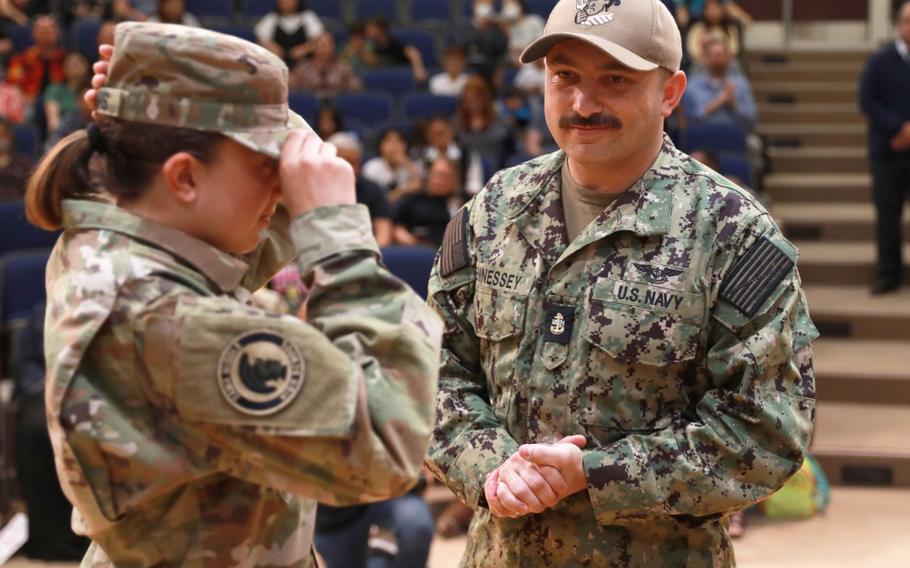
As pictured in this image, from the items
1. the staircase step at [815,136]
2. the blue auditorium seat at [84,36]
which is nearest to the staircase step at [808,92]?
the staircase step at [815,136]

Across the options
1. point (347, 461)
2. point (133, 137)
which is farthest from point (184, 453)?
point (133, 137)

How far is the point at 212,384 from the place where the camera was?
1227 mm

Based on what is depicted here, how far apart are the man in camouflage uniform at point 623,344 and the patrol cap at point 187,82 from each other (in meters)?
0.64

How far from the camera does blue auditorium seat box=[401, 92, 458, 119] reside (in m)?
8.02

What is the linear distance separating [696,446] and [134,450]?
86cm

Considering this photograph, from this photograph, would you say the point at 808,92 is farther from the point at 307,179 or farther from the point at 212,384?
the point at 212,384

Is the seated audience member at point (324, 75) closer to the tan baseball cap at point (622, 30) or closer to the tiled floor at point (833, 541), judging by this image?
the tiled floor at point (833, 541)

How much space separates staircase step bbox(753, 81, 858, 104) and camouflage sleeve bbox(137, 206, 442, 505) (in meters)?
8.34

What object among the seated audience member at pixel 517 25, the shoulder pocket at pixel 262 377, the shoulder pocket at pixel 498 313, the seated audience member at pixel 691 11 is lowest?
the seated audience member at pixel 517 25

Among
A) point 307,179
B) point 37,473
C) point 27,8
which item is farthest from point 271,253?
point 27,8

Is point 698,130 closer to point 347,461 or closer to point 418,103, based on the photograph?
point 418,103

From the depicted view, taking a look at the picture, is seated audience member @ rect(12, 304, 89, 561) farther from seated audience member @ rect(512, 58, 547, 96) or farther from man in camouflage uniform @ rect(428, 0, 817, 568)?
seated audience member @ rect(512, 58, 547, 96)

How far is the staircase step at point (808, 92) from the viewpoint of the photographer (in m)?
9.12

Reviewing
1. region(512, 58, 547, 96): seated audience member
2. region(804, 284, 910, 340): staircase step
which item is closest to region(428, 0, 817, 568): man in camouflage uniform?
region(804, 284, 910, 340): staircase step
